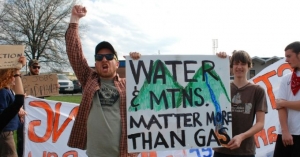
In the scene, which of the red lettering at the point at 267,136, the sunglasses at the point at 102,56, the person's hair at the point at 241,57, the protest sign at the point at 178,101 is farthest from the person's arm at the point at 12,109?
the red lettering at the point at 267,136

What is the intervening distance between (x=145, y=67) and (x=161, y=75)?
17cm

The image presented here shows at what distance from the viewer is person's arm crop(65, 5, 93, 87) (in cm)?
274

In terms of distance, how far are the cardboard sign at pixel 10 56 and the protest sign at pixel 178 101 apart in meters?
0.89

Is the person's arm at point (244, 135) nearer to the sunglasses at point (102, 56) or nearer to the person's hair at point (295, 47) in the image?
the person's hair at point (295, 47)

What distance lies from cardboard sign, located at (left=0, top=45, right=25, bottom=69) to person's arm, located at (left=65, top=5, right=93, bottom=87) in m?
0.39

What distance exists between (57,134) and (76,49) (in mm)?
2699

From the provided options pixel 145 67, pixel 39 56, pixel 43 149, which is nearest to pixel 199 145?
pixel 145 67

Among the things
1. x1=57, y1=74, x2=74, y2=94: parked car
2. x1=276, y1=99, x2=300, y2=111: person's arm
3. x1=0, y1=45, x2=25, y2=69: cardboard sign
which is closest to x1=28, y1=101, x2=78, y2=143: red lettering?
x1=0, y1=45, x2=25, y2=69: cardboard sign

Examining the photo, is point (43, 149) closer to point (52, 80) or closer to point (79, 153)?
point (79, 153)

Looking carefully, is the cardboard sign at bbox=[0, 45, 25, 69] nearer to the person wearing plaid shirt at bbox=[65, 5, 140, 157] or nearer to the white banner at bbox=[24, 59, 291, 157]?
the person wearing plaid shirt at bbox=[65, 5, 140, 157]

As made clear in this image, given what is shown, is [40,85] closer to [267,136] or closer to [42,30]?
[267,136]

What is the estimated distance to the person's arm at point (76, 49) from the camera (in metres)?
2.74

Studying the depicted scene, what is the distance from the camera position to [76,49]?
2.76 m

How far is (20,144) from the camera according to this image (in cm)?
535
